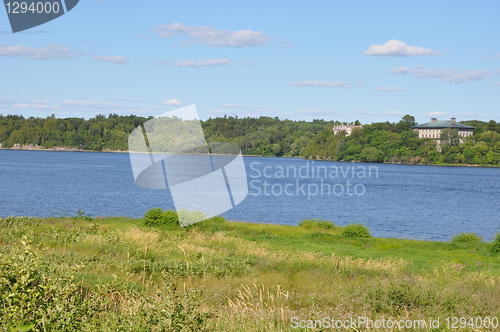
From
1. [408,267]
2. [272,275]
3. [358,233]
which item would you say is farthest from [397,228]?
[272,275]

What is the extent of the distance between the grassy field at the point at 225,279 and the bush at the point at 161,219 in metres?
0.61

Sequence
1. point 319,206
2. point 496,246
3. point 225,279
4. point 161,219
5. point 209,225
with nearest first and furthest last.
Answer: point 225,279 < point 496,246 < point 161,219 < point 209,225 < point 319,206

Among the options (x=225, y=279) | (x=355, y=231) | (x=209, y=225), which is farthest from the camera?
(x=355, y=231)

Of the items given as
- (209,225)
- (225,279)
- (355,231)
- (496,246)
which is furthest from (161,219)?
(496,246)

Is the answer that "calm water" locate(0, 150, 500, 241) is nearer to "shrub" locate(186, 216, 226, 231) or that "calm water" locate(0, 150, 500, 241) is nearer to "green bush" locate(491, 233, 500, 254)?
"shrub" locate(186, 216, 226, 231)

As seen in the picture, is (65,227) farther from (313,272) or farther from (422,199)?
(422,199)

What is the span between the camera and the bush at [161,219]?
3098cm

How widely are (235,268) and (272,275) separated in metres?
1.58

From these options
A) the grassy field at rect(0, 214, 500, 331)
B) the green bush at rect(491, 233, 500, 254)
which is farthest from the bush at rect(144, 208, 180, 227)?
the green bush at rect(491, 233, 500, 254)

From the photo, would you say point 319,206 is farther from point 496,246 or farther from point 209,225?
point 496,246

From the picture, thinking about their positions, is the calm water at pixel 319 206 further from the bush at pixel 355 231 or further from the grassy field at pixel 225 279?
the grassy field at pixel 225 279

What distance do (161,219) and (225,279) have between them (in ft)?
55.4

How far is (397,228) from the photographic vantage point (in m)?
47.8

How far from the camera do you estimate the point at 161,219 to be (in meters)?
31.3
